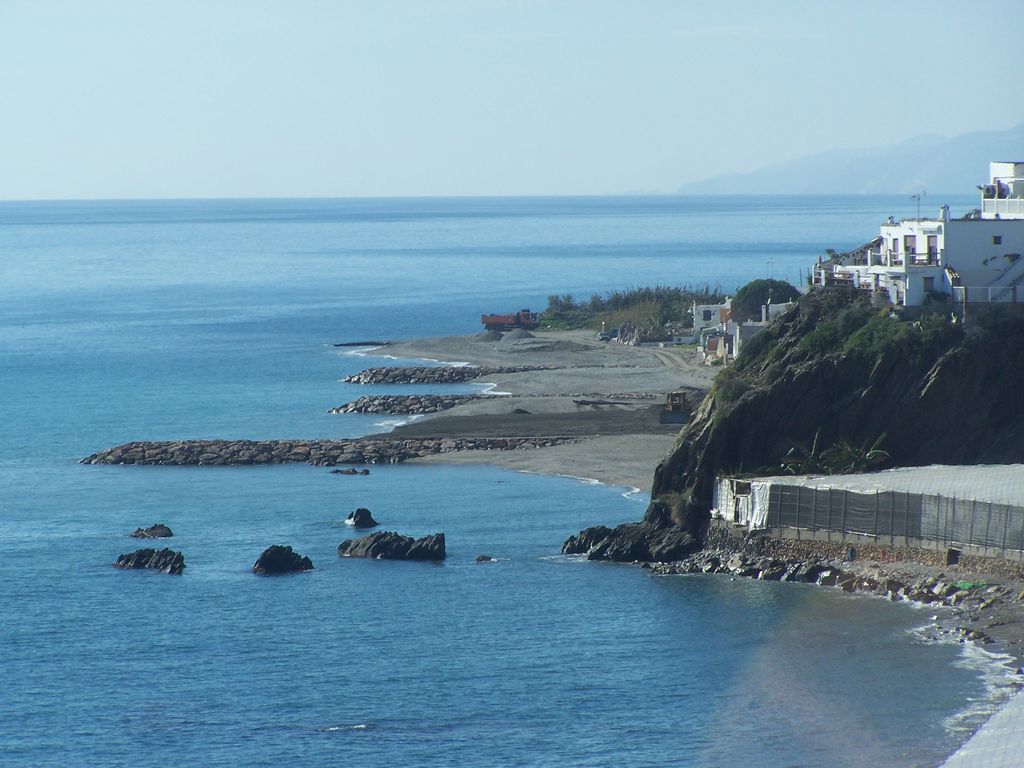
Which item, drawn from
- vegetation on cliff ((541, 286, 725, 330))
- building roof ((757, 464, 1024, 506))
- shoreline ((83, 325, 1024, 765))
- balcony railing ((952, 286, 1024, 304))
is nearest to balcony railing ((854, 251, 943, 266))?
balcony railing ((952, 286, 1024, 304))

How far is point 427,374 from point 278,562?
5507 cm

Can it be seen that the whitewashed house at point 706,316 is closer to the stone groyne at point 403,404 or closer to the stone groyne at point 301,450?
the stone groyne at point 403,404

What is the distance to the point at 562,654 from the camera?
45312 millimetres

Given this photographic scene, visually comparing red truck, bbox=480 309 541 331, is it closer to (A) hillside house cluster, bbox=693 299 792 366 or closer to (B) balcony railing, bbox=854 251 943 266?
(A) hillside house cluster, bbox=693 299 792 366

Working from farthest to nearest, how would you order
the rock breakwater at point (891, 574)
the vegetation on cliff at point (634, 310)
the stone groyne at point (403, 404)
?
the vegetation on cliff at point (634, 310) → the stone groyne at point (403, 404) → the rock breakwater at point (891, 574)

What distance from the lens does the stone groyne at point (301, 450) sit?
78500mm

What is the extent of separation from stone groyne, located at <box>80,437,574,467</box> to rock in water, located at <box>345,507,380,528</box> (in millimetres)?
14482

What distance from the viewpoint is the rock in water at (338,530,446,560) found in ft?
186

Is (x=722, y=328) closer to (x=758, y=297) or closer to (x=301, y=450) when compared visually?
(x=758, y=297)

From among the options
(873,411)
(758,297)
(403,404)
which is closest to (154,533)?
(873,411)

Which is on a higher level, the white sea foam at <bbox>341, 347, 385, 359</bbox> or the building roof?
the white sea foam at <bbox>341, 347, 385, 359</bbox>

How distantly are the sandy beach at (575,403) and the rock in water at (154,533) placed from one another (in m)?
18.4

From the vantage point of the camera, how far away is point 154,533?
2421 inches

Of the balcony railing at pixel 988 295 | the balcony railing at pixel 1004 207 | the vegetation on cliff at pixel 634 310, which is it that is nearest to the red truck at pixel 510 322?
the vegetation on cliff at pixel 634 310
